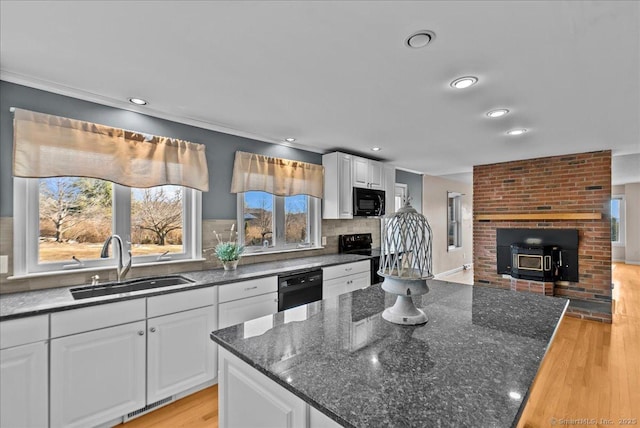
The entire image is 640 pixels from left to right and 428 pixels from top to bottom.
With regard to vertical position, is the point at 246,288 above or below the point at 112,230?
below

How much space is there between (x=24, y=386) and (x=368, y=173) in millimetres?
3972

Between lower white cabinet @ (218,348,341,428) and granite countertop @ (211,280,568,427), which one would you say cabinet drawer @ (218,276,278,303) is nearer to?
granite countertop @ (211,280,568,427)

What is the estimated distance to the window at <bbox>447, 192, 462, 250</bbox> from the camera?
721 centimetres

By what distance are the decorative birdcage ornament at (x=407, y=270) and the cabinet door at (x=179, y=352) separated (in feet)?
5.11

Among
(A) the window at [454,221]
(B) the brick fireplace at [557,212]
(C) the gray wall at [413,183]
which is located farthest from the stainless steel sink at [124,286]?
(A) the window at [454,221]

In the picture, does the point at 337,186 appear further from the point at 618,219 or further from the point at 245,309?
the point at 618,219

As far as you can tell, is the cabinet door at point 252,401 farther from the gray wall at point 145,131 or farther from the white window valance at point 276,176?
the white window valance at point 276,176

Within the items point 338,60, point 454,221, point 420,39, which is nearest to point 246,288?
point 338,60

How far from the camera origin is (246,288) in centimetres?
265

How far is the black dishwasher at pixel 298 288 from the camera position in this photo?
9.52 ft

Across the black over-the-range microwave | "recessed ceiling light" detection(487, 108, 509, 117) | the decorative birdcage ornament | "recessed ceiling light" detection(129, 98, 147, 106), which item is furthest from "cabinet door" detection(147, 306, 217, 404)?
"recessed ceiling light" detection(487, 108, 509, 117)

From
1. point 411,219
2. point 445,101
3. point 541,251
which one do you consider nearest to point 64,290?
point 411,219

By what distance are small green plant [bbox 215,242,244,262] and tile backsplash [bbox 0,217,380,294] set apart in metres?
0.18

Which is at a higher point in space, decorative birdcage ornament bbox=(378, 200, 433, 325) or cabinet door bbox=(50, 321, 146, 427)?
decorative birdcage ornament bbox=(378, 200, 433, 325)
